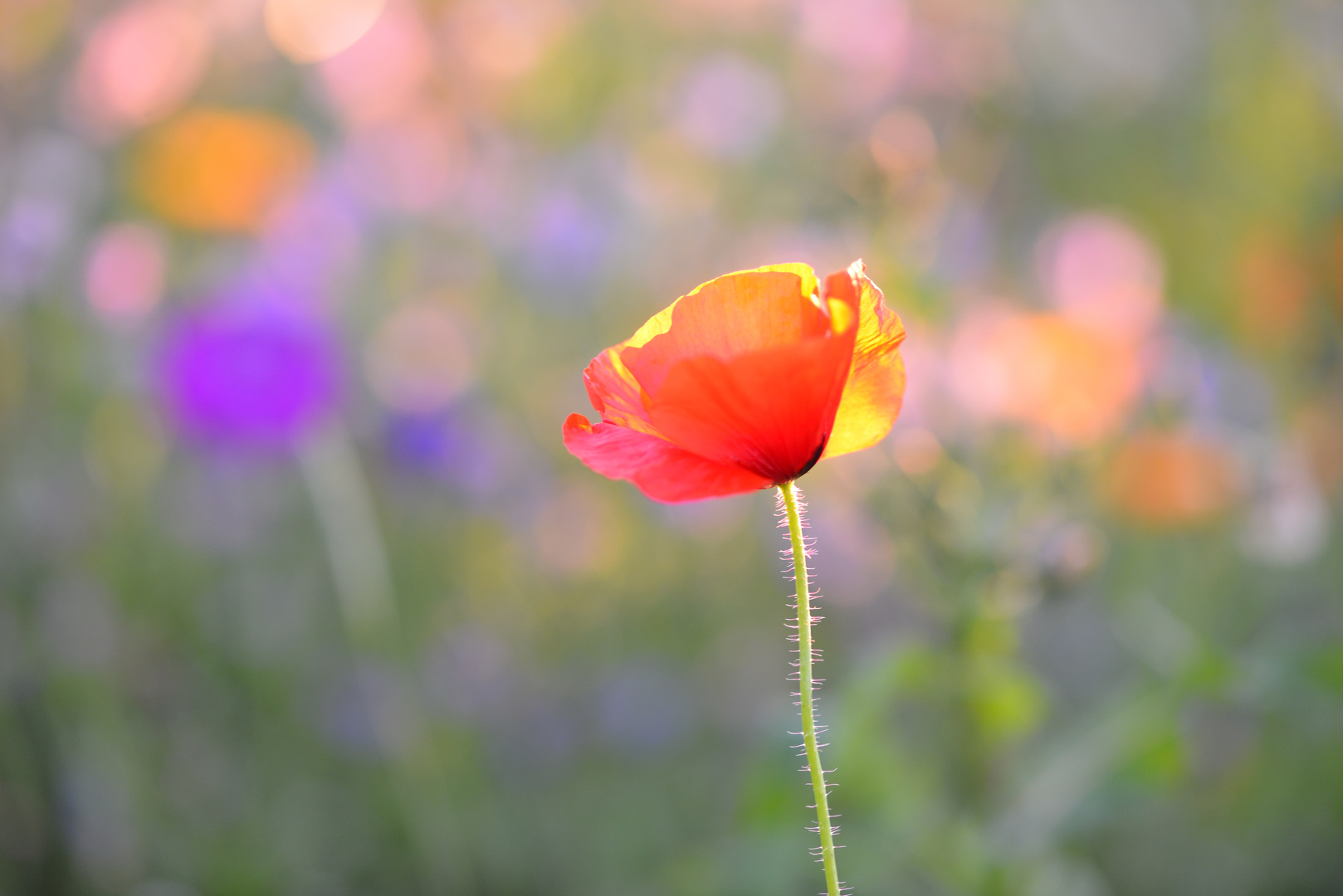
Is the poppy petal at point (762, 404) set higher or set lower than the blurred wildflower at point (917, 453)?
higher

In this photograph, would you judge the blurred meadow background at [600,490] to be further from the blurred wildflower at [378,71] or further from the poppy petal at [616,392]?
the poppy petal at [616,392]

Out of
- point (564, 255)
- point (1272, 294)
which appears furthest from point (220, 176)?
point (1272, 294)

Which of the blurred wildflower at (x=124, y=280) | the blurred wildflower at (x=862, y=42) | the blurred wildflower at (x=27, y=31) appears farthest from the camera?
the blurred wildflower at (x=862, y=42)

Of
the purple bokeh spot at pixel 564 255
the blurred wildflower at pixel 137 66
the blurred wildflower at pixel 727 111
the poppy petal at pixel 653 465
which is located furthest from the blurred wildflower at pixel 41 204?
the poppy petal at pixel 653 465

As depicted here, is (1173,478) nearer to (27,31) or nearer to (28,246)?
(28,246)

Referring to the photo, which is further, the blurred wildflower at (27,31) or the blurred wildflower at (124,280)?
the blurred wildflower at (27,31)

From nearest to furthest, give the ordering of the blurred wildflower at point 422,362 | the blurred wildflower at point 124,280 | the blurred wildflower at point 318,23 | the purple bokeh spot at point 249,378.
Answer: the purple bokeh spot at point 249,378, the blurred wildflower at point 124,280, the blurred wildflower at point 422,362, the blurred wildflower at point 318,23

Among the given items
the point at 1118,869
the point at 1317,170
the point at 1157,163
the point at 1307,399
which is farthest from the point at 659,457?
the point at 1157,163
